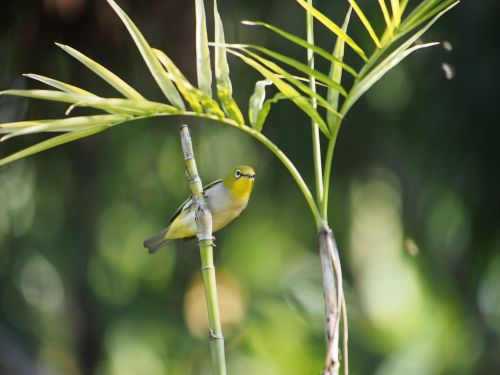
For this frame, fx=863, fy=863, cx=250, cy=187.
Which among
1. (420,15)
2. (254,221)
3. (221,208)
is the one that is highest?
(254,221)

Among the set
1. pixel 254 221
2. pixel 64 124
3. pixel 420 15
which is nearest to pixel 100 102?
pixel 64 124

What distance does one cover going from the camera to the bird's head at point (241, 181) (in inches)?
53.1

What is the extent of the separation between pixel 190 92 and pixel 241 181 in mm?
313

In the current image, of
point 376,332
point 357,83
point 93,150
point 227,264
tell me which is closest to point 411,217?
point 376,332

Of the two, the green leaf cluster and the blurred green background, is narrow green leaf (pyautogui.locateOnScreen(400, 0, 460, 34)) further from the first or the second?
the blurred green background

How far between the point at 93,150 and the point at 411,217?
158cm

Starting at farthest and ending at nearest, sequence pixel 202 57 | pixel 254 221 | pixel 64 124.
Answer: pixel 254 221
pixel 202 57
pixel 64 124

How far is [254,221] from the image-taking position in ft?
13.8

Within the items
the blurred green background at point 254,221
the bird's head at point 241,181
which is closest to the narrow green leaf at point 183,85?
the bird's head at point 241,181

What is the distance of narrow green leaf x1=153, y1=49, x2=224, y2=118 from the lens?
1108 millimetres

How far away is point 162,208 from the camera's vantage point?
4.27 m

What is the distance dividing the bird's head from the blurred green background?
220 centimetres

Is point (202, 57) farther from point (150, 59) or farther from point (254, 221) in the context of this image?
point (254, 221)

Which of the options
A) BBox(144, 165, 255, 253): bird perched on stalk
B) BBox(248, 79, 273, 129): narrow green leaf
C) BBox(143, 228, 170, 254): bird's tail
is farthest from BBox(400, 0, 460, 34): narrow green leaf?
BBox(143, 228, 170, 254): bird's tail
